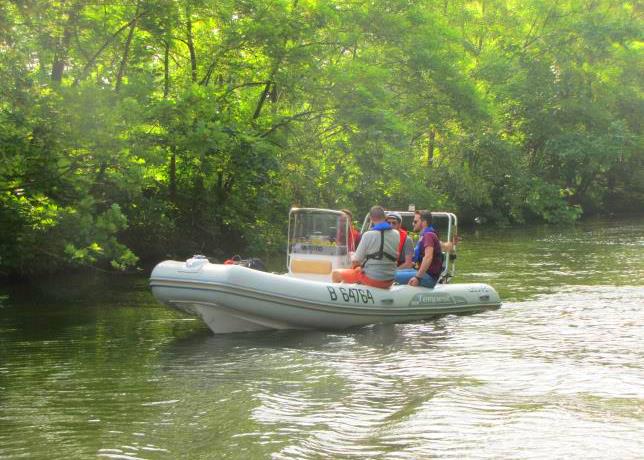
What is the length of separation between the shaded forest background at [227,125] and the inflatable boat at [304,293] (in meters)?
2.77

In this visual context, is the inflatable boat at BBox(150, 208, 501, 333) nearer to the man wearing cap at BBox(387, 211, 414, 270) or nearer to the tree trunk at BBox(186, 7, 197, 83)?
the man wearing cap at BBox(387, 211, 414, 270)

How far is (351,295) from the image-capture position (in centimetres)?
1098

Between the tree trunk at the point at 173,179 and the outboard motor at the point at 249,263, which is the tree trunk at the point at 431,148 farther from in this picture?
the outboard motor at the point at 249,263

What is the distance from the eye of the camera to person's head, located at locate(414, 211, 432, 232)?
11695 mm

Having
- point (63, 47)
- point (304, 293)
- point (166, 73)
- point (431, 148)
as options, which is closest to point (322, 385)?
point (304, 293)

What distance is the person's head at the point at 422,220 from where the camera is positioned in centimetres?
1170

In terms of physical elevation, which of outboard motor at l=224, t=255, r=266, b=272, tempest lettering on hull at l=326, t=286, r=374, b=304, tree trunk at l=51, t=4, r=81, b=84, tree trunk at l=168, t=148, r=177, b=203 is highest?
tree trunk at l=51, t=4, r=81, b=84

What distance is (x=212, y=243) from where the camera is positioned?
1944 cm

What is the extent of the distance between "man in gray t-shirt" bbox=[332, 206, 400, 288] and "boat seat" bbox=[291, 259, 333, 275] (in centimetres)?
48

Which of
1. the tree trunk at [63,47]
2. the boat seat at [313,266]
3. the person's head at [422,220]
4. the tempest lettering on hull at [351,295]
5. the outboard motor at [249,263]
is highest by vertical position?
the tree trunk at [63,47]

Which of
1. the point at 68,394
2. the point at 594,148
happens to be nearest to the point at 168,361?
the point at 68,394

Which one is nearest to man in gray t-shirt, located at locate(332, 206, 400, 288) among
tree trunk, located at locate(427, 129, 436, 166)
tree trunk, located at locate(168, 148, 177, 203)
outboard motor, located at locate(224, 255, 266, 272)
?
outboard motor, located at locate(224, 255, 266, 272)

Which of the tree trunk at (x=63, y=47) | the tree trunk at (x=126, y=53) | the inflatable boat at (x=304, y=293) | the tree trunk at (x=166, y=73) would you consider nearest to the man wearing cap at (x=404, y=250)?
the inflatable boat at (x=304, y=293)

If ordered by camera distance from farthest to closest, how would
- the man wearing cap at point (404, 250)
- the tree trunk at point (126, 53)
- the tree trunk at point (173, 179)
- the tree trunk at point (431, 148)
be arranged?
the tree trunk at point (431, 148) < the tree trunk at point (173, 179) < the tree trunk at point (126, 53) < the man wearing cap at point (404, 250)
